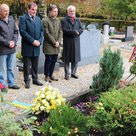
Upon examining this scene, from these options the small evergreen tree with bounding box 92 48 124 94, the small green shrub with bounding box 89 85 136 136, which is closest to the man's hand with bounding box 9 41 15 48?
the small evergreen tree with bounding box 92 48 124 94

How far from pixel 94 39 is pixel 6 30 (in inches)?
169

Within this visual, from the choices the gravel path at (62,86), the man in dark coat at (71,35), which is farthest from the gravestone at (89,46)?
the man in dark coat at (71,35)

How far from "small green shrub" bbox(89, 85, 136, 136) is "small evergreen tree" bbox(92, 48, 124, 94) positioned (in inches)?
58.6

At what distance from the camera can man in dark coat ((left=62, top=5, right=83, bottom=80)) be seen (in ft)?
24.5

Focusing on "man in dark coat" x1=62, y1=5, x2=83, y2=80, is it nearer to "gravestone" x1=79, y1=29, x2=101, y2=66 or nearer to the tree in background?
"gravestone" x1=79, y1=29, x2=101, y2=66

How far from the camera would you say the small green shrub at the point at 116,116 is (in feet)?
11.3

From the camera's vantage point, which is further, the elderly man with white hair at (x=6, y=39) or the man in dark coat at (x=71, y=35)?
the man in dark coat at (x=71, y=35)

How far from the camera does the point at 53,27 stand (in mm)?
7148

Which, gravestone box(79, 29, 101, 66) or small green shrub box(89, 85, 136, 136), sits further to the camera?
gravestone box(79, 29, 101, 66)

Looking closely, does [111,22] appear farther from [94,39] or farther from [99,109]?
[99,109]

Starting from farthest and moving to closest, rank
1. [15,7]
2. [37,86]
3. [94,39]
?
[15,7] → [94,39] → [37,86]

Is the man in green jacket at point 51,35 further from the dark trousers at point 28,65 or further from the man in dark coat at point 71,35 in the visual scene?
the dark trousers at point 28,65

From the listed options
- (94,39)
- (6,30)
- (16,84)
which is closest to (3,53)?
(6,30)

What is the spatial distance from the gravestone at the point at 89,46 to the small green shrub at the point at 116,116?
6.04 metres
